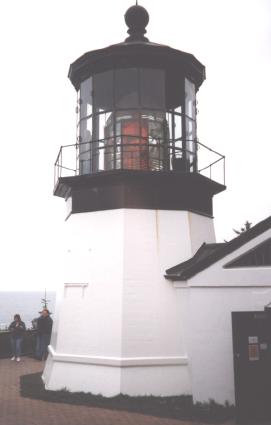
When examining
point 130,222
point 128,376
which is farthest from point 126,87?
point 128,376

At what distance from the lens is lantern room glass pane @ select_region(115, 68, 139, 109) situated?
38.7 feet

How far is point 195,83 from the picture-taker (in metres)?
12.9

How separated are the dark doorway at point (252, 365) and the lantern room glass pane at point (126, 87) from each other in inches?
218

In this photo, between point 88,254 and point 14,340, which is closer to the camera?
point 88,254

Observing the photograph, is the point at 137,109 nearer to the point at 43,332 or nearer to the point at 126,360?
the point at 126,360

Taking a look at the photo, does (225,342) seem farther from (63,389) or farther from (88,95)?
(88,95)

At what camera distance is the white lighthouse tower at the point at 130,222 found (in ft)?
35.5

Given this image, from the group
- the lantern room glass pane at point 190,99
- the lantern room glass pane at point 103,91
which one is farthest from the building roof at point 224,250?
the lantern room glass pane at point 103,91

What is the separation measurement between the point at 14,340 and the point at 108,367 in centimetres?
619

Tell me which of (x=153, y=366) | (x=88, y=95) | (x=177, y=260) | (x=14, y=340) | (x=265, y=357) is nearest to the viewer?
(x=265, y=357)

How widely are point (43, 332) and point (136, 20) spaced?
958 centimetres

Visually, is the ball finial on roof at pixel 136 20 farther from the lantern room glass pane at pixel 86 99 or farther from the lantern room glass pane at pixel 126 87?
the lantern room glass pane at pixel 86 99

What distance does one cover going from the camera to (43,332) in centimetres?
1565

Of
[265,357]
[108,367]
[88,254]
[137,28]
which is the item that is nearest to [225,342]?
[265,357]
